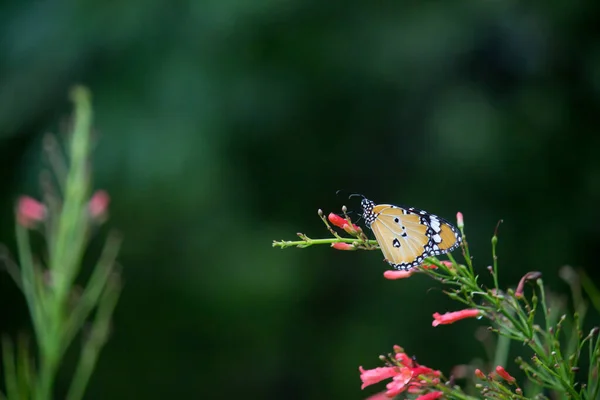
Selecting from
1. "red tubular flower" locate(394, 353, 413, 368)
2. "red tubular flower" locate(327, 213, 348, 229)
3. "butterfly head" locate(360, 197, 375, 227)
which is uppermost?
"red tubular flower" locate(327, 213, 348, 229)

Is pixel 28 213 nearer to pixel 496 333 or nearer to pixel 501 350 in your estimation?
pixel 501 350

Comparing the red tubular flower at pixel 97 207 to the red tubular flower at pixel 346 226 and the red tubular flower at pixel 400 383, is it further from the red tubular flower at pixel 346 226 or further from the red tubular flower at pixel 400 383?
the red tubular flower at pixel 400 383

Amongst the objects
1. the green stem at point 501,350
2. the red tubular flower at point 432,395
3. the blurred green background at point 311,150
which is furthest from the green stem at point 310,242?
the blurred green background at point 311,150

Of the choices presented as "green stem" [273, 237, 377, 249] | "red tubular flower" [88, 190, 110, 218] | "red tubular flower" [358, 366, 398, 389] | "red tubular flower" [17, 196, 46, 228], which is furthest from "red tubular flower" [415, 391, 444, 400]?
"red tubular flower" [17, 196, 46, 228]

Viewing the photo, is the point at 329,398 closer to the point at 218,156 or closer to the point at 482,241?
the point at 482,241

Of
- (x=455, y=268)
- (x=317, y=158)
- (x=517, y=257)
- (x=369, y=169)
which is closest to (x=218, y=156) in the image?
(x=317, y=158)

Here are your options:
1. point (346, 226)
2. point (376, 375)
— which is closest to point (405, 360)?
point (376, 375)

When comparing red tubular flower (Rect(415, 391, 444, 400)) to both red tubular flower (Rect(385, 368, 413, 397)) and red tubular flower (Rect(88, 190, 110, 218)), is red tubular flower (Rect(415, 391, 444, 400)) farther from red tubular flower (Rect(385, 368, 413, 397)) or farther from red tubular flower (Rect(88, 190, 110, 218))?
red tubular flower (Rect(88, 190, 110, 218))
